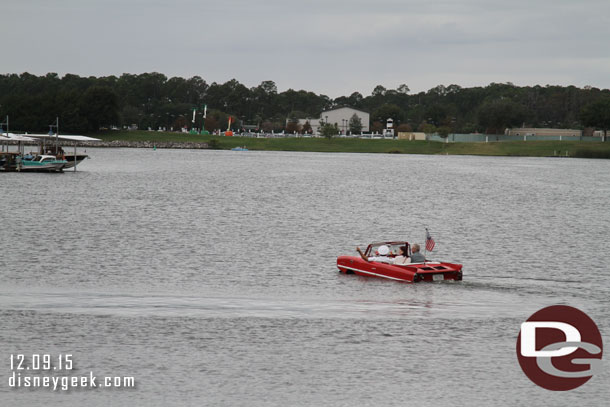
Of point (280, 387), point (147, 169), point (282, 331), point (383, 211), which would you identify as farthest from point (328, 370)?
point (147, 169)

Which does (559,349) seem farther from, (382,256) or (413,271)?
(382,256)

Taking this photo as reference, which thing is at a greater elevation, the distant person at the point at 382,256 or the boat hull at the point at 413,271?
the distant person at the point at 382,256

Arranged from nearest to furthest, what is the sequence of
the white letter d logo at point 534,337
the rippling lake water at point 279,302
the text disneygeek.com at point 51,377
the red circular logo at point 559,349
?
the text disneygeek.com at point 51,377
the rippling lake water at point 279,302
the red circular logo at point 559,349
the white letter d logo at point 534,337

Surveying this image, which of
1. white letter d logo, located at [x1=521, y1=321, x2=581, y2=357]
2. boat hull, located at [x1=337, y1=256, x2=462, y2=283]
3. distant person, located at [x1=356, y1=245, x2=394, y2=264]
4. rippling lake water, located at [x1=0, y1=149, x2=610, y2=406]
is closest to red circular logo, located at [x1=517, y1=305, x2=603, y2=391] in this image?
white letter d logo, located at [x1=521, y1=321, x2=581, y2=357]

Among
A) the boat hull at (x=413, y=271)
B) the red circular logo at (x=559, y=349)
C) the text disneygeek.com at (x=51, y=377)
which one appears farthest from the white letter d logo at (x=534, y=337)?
the text disneygeek.com at (x=51, y=377)

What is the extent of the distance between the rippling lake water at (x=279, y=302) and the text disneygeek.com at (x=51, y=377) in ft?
1.51

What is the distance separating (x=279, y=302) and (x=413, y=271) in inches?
309

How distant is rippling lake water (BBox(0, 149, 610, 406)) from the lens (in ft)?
93.4

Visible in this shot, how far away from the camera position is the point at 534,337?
3441 centimetres

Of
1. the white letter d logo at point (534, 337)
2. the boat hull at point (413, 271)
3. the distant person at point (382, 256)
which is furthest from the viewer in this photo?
the distant person at point (382, 256)

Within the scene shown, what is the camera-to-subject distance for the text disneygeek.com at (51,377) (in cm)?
2792

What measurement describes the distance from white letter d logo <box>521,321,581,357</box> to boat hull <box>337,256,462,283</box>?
8358mm

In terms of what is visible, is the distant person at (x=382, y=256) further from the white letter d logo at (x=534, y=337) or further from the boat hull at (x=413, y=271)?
the white letter d logo at (x=534, y=337)

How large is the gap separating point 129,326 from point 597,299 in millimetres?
22846
